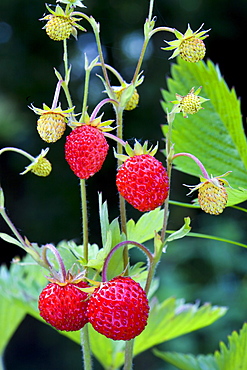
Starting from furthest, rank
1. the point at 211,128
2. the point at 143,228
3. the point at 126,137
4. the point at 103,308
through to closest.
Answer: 1. the point at 126,137
2. the point at 211,128
3. the point at 143,228
4. the point at 103,308

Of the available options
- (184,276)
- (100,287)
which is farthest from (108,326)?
(184,276)

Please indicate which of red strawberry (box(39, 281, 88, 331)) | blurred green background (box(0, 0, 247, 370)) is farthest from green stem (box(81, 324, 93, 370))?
blurred green background (box(0, 0, 247, 370))

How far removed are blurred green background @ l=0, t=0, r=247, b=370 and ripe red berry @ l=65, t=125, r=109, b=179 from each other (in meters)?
1.08

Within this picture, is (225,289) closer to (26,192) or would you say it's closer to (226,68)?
(226,68)

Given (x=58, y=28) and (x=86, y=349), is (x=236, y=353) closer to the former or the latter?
(x=86, y=349)

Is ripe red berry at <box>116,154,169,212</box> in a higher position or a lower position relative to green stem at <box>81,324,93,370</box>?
higher

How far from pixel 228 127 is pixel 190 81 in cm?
7

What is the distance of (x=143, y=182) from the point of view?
15.1 inches

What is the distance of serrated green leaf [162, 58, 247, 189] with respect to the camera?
1.91 ft

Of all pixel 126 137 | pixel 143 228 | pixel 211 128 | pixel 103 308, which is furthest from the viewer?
pixel 126 137

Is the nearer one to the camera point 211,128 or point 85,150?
point 85,150

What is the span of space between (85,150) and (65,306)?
0.41 ft

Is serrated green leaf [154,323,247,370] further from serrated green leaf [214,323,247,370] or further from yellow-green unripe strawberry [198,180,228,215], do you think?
yellow-green unripe strawberry [198,180,228,215]

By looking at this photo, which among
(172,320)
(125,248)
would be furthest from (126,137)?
(125,248)
